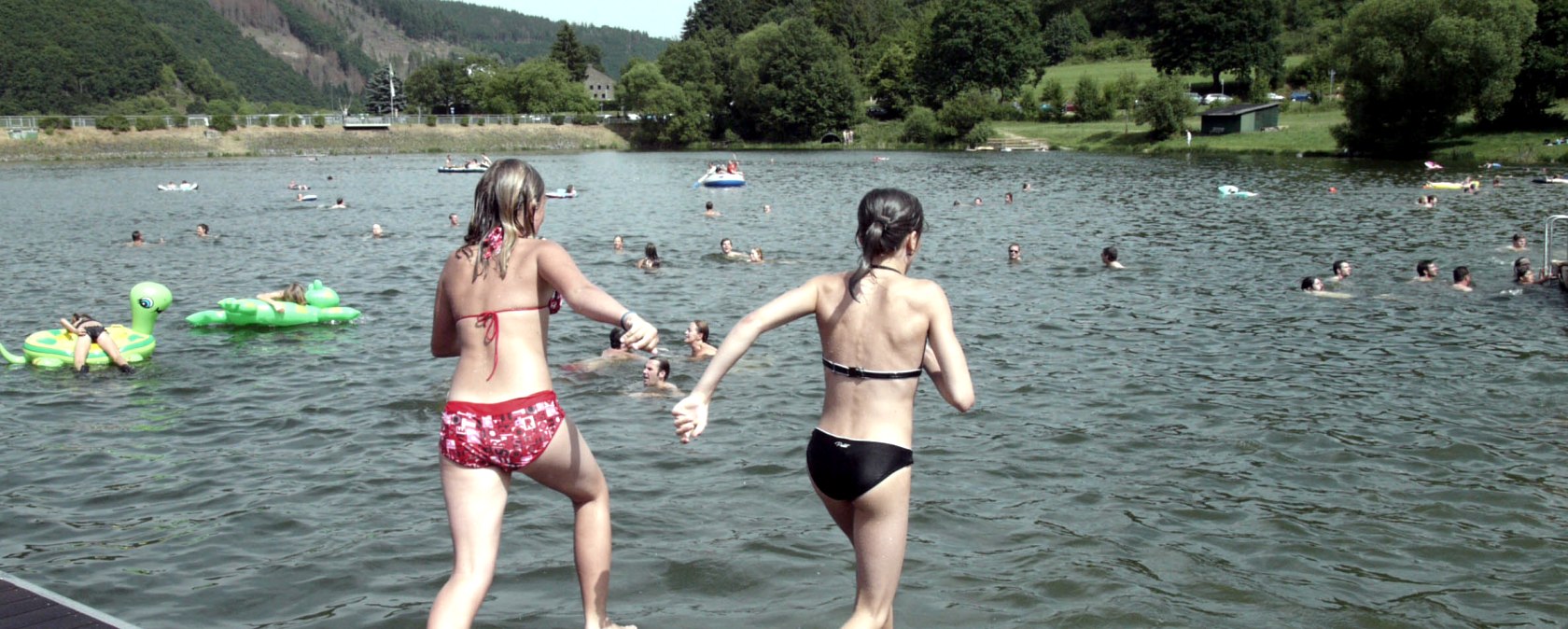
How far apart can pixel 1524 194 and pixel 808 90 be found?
240 ft

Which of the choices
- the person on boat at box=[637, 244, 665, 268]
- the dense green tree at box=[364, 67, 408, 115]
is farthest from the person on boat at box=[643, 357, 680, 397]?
the dense green tree at box=[364, 67, 408, 115]

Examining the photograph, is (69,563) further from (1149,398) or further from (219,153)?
(219,153)

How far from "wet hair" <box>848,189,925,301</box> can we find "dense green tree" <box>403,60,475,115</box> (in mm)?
Answer: 158474

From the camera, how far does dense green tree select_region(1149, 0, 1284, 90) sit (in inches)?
3819

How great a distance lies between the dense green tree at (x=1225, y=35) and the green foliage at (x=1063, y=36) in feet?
123

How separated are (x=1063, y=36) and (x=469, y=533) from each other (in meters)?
143

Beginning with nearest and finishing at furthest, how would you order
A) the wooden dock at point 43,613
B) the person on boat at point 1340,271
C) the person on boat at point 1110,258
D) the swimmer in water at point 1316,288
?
the wooden dock at point 43,613 < the swimmer in water at point 1316,288 < the person on boat at point 1340,271 < the person on boat at point 1110,258

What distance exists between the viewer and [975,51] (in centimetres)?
10788

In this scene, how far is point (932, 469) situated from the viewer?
391 inches

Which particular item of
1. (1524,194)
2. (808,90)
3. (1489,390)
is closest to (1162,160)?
(1524,194)

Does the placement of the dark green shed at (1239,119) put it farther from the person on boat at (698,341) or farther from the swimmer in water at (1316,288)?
the person on boat at (698,341)

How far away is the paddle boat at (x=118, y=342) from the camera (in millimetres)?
13625

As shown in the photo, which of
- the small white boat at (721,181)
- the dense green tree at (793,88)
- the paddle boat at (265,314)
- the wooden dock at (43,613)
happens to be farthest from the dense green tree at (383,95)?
the wooden dock at (43,613)

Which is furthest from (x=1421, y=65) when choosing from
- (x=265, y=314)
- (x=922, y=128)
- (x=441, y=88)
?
(x=441, y=88)
